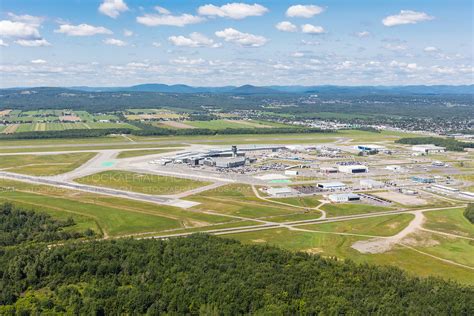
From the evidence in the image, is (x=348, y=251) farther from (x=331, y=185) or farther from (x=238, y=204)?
(x=331, y=185)

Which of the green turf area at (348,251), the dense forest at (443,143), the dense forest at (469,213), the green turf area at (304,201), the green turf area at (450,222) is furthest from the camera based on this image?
the dense forest at (443,143)

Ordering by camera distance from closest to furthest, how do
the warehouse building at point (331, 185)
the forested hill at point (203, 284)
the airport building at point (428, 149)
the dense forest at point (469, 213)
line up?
the forested hill at point (203, 284) < the dense forest at point (469, 213) < the warehouse building at point (331, 185) < the airport building at point (428, 149)

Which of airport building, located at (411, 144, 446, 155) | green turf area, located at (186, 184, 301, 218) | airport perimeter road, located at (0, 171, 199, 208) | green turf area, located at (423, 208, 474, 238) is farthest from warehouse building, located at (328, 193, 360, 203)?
airport building, located at (411, 144, 446, 155)

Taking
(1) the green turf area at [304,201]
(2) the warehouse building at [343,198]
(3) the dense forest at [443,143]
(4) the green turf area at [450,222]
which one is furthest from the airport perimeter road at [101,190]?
(3) the dense forest at [443,143]

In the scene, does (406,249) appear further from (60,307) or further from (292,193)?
(60,307)

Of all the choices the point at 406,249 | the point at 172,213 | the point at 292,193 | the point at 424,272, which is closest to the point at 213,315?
the point at 424,272

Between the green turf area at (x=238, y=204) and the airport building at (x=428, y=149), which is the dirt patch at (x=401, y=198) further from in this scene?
the airport building at (x=428, y=149)
